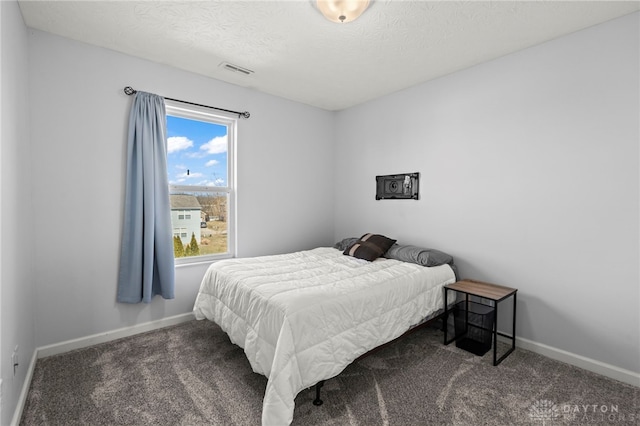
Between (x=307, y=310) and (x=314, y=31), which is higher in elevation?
(x=314, y=31)

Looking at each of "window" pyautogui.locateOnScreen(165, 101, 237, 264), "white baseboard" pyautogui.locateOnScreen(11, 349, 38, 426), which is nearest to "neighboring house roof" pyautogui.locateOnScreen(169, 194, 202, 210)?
"window" pyautogui.locateOnScreen(165, 101, 237, 264)

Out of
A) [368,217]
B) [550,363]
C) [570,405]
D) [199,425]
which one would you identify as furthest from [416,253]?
[199,425]

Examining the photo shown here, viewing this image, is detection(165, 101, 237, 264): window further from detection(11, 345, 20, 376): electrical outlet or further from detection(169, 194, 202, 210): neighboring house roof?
detection(11, 345, 20, 376): electrical outlet

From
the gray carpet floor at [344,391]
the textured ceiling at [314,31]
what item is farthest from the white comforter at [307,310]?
the textured ceiling at [314,31]

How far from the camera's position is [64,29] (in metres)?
2.38

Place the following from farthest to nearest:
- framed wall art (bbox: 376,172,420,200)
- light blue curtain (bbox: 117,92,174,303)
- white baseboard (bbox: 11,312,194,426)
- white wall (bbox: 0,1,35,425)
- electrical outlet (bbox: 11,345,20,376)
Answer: framed wall art (bbox: 376,172,420,200)
light blue curtain (bbox: 117,92,174,303)
white baseboard (bbox: 11,312,194,426)
electrical outlet (bbox: 11,345,20,376)
white wall (bbox: 0,1,35,425)

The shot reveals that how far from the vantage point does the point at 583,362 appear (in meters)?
2.32

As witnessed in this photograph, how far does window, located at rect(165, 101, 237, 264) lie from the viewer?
3203 mm

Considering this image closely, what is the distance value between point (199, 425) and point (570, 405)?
2291mm

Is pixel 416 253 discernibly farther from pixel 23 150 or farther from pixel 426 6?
pixel 23 150

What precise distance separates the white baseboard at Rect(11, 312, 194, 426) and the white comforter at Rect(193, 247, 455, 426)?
1.88ft

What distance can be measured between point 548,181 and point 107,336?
4066 millimetres

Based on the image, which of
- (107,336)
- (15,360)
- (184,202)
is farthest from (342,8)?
(107,336)

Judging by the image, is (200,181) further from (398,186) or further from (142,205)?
(398,186)
